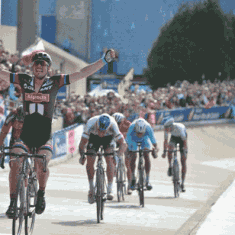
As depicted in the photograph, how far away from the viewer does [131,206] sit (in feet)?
36.6

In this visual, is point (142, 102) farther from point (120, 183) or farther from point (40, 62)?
point (40, 62)

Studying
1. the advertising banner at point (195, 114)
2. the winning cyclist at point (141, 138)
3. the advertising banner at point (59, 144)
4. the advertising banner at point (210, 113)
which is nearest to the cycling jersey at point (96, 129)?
the winning cyclist at point (141, 138)

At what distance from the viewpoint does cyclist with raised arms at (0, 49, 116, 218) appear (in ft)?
22.0

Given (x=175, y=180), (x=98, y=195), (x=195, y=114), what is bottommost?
(x=175, y=180)

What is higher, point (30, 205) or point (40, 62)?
point (40, 62)

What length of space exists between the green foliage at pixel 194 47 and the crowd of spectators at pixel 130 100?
52.2ft

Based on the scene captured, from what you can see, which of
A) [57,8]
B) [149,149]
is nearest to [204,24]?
[57,8]

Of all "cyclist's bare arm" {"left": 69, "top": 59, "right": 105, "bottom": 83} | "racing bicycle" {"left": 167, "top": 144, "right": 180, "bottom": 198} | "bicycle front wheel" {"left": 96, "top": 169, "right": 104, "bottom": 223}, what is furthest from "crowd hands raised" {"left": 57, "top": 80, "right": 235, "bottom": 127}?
"cyclist's bare arm" {"left": 69, "top": 59, "right": 105, "bottom": 83}

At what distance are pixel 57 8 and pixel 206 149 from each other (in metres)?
32.8

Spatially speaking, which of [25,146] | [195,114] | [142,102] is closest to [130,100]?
[142,102]

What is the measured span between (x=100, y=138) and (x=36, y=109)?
3127 mm

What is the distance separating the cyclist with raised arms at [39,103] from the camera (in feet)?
22.0

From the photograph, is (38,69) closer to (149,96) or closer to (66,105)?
(66,105)

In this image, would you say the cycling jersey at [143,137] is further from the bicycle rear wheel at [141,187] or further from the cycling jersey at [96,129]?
the cycling jersey at [96,129]
